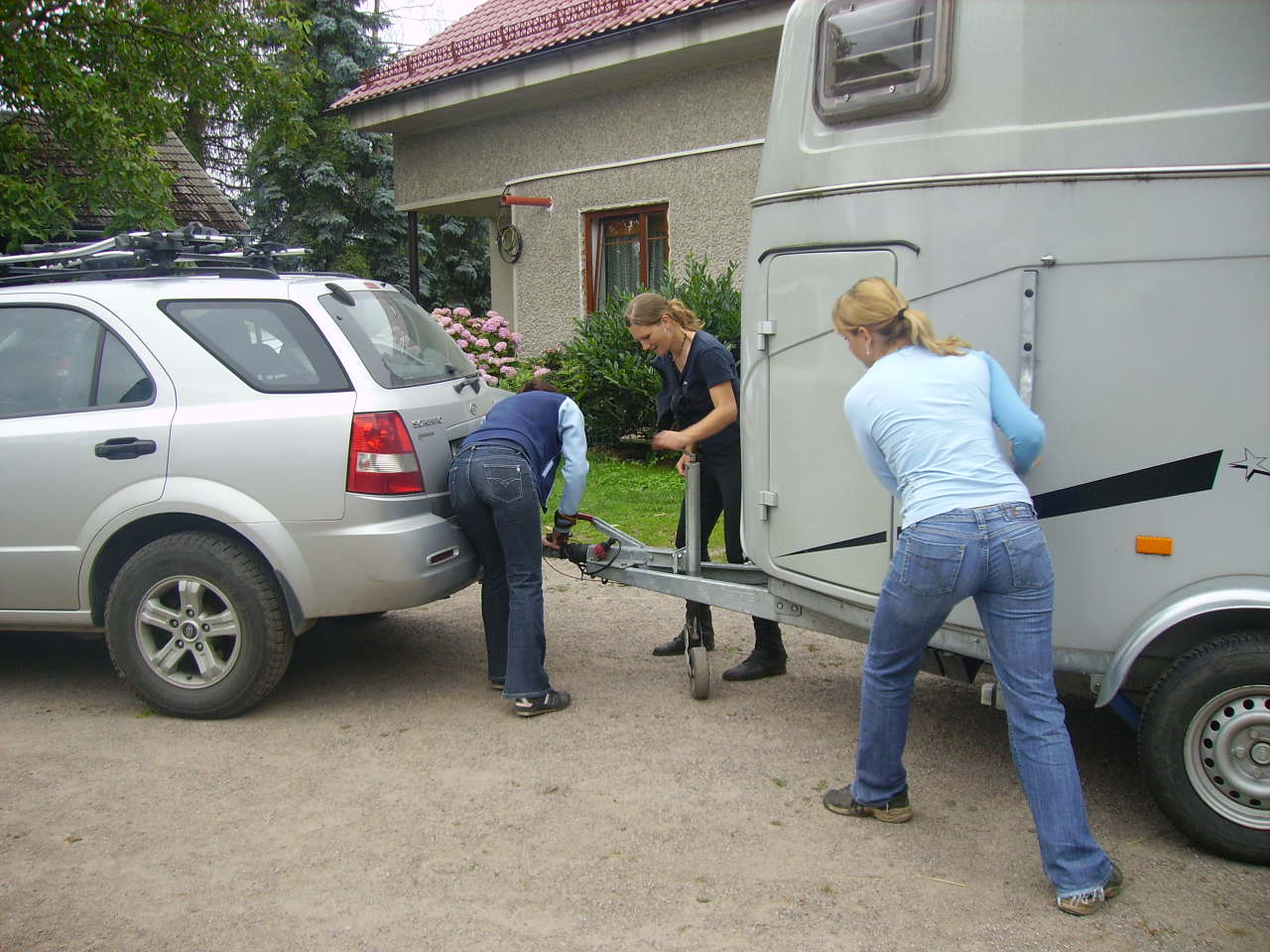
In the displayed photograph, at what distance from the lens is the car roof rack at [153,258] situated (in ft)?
17.8

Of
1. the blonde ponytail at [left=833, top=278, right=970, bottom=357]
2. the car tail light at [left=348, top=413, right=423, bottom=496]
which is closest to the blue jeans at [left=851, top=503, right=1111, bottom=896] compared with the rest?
the blonde ponytail at [left=833, top=278, right=970, bottom=357]

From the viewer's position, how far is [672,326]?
545 centimetres

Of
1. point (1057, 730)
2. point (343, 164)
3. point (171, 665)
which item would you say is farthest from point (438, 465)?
point (343, 164)

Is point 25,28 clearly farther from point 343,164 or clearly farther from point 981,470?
point 343,164

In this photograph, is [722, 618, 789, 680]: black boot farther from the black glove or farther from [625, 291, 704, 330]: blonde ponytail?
[625, 291, 704, 330]: blonde ponytail

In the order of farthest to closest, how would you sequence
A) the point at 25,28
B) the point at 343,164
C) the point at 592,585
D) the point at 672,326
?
the point at 343,164
the point at 25,28
the point at 592,585
the point at 672,326

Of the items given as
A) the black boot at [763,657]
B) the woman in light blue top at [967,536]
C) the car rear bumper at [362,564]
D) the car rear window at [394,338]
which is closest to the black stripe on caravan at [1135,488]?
the woman in light blue top at [967,536]

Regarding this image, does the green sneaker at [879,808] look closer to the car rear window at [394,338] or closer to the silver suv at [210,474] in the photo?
the silver suv at [210,474]

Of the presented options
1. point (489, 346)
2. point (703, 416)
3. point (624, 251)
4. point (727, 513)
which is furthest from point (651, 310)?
point (624, 251)

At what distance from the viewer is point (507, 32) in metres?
14.6

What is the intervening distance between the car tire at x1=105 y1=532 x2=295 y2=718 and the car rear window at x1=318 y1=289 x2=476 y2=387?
99 cm

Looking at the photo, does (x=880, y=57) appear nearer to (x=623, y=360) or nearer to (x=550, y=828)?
(x=550, y=828)

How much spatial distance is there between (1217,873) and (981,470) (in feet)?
4.79

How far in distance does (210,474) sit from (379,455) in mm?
718
